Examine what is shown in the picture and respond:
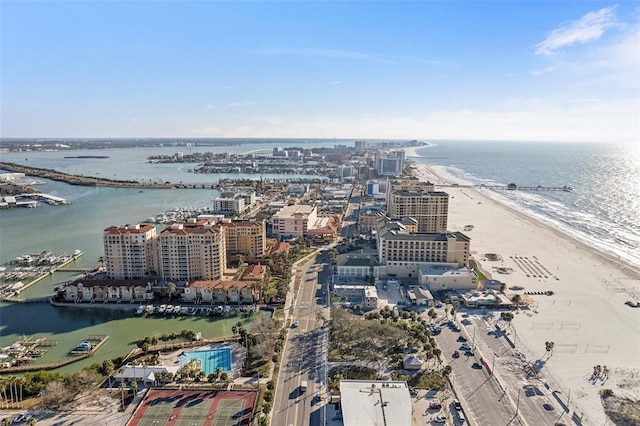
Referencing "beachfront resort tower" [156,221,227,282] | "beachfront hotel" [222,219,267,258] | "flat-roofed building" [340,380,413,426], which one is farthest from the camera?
"beachfront hotel" [222,219,267,258]

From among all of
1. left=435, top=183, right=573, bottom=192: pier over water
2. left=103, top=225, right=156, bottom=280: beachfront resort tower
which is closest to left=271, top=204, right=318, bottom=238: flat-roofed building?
left=103, top=225, right=156, bottom=280: beachfront resort tower

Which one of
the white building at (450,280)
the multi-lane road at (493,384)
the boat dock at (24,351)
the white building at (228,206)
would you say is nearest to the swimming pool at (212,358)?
the boat dock at (24,351)

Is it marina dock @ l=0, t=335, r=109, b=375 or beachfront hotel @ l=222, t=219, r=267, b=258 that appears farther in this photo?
beachfront hotel @ l=222, t=219, r=267, b=258

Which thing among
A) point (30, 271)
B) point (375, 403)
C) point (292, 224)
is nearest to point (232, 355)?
point (375, 403)

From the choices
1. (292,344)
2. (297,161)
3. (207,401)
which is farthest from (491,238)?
(297,161)

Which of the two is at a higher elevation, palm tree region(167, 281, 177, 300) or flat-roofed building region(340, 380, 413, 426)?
palm tree region(167, 281, 177, 300)

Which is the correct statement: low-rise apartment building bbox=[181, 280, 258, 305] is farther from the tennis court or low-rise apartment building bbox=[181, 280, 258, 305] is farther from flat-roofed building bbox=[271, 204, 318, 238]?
flat-roofed building bbox=[271, 204, 318, 238]

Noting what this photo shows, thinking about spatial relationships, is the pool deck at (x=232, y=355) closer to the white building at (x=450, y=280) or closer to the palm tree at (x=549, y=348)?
the white building at (x=450, y=280)
